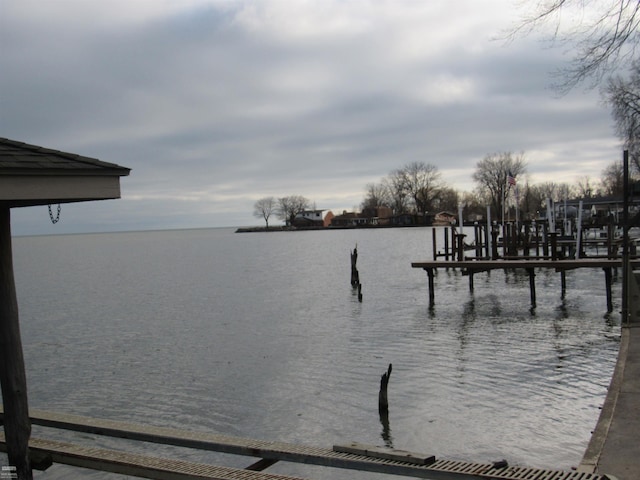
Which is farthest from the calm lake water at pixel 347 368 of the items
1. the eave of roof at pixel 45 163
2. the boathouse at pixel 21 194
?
the eave of roof at pixel 45 163

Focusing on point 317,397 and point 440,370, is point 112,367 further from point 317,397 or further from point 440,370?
point 440,370

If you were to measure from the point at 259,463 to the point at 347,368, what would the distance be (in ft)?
24.9

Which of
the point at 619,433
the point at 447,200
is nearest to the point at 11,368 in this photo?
the point at 619,433

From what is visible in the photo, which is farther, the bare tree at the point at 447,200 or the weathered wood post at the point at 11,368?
the bare tree at the point at 447,200

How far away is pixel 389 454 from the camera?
5.60 metres

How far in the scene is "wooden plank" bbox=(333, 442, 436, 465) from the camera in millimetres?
5406

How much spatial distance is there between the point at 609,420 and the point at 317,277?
113 ft

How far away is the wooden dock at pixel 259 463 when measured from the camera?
5.03 meters

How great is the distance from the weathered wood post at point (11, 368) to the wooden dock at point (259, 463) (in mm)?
203

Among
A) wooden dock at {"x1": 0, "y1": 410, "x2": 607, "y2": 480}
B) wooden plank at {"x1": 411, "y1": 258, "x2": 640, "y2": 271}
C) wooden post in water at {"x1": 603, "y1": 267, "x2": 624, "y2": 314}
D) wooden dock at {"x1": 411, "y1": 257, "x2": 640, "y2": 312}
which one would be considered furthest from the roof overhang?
wooden post in water at {"x1": 603, "y1": 267, "x2": 624, "y2": 314}

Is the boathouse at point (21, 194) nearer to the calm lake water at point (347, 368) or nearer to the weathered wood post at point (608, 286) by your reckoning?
the calm lake water at point (347, 368)

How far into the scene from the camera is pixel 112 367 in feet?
50.7

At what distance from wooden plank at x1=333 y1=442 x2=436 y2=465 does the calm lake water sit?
246 centimetres

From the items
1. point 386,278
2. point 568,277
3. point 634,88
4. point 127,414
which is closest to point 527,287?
point 568,277
